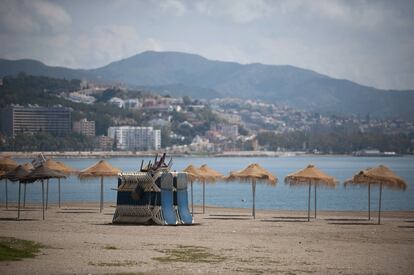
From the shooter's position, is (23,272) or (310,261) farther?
(310,261)

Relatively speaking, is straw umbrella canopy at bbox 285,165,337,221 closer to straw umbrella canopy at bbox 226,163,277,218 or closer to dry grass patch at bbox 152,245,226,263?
straw umbrella canopy at bbox 226,163,277,218

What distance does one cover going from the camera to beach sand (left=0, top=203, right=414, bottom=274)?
55.2ft

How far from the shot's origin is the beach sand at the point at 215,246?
55.2 feet

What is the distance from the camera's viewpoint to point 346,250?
67.1 ft

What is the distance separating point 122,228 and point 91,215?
7129 mm

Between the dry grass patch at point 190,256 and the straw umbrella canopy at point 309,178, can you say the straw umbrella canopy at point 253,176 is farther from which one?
the dry grass patch at point 190,256

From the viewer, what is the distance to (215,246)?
20.8 metres

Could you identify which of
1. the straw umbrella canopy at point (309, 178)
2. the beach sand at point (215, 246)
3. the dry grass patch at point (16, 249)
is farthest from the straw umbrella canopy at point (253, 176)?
the dry grass patch at point (16, 249)

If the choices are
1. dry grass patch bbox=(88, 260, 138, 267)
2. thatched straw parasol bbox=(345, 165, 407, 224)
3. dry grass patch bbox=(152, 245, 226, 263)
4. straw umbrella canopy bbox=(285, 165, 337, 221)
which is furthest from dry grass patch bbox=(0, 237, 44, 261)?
thatched straw parasol bbox=(345, 165, 407, 224)

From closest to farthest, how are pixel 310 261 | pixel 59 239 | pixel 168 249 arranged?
pixel 310 261, pixel 168 249, pixel 59 239

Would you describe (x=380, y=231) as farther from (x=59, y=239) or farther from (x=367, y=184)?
(x=59, y=239)

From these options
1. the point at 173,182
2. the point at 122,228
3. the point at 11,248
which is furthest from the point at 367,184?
the point at 11,248

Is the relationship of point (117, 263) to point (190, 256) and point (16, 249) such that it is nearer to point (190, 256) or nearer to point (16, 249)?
point (190, 256)

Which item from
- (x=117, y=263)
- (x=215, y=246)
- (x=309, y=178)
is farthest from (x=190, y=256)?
(x=309, y=178)
